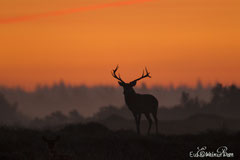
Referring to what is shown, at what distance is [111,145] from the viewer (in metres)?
22.7

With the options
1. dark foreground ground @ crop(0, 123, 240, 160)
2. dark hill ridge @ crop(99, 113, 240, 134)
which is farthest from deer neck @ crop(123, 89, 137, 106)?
dark hill ridge @ crop(99, 113, 240, 134)

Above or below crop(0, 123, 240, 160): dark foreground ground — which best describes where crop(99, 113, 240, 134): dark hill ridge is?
above

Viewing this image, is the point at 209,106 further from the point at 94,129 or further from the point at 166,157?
the point at 166,157

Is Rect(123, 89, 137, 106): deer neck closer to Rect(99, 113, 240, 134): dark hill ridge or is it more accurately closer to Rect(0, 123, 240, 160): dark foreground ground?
Rect(0, 123, 240, 160): dark foreground ground

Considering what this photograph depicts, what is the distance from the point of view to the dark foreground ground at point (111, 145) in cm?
2131

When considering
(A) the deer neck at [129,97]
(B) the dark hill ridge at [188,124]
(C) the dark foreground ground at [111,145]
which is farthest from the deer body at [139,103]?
(B) the dark hill ridge at [188,124]

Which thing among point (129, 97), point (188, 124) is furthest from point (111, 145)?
point (188, 124)

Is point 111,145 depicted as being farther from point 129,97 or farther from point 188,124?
point 188,124

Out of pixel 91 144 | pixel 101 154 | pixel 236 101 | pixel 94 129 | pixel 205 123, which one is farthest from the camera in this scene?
pixel 236 101

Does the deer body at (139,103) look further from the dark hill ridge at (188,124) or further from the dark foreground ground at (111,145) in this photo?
the dark hill ridge at (188,124)

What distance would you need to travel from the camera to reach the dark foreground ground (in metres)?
21.3

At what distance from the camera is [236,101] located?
66188 millimetres

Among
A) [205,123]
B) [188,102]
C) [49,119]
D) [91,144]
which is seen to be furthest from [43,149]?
[49,119]

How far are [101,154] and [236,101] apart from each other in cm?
4699
